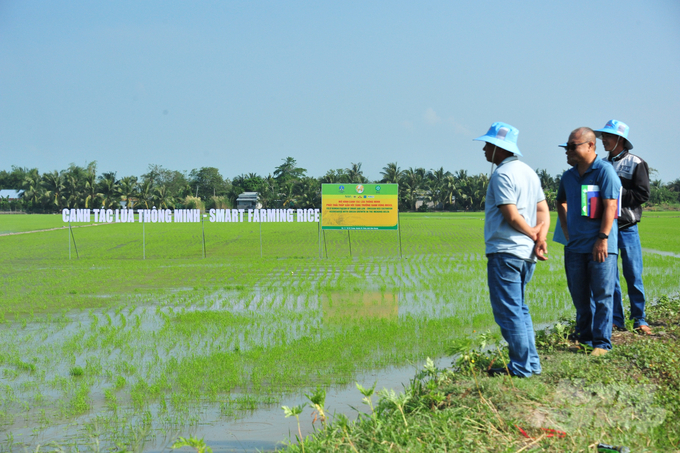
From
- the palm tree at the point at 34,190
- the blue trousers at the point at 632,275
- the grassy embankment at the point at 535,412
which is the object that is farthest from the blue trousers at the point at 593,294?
the palm tree at the point at 34,190

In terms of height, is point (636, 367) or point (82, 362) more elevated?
A: point (636, 367)

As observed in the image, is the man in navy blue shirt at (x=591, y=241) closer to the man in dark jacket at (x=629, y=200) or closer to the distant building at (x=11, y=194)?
the man in dark jacket at (x=629, y=200)

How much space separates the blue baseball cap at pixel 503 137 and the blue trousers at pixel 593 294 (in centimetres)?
130

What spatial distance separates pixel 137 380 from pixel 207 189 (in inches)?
4177

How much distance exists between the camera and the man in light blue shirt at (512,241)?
3.96m

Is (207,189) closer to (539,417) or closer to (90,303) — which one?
(90,303)

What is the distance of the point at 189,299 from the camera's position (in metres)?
9.79

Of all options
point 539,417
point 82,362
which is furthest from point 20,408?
point 539,417

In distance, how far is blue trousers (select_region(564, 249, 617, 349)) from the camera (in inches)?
181

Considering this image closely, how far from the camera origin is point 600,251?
14.9 ft

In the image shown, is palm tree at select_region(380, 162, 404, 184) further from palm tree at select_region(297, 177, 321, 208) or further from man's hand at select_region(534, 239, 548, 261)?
man's hand at select_region(534, 239, 548, 261)

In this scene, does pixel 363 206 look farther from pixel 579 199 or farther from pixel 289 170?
pixel 289 170

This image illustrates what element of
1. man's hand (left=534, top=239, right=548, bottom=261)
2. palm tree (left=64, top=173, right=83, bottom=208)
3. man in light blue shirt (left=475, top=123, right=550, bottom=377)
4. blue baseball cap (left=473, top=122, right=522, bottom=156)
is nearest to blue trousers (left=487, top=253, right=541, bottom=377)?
man in light blue shirt (left=475, top=123, right=550, bottom=377)

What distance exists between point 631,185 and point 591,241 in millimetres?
957
